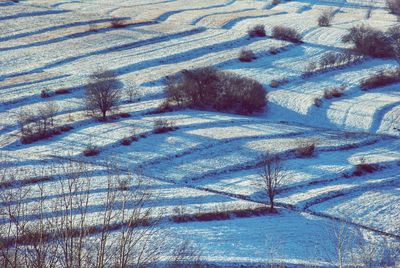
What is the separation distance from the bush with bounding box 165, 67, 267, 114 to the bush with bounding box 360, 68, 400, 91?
11915mm

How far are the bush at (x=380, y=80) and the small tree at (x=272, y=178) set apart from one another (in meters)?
23.4

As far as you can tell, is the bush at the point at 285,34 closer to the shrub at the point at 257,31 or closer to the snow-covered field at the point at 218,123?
the shrub at the point at 257,31

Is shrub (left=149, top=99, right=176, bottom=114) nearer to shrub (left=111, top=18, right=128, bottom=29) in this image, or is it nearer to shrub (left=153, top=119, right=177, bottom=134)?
shrub (left=153, top=119, right=177, bottom=134)

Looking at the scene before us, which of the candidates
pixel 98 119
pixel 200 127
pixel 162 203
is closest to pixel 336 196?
pixel 162 203

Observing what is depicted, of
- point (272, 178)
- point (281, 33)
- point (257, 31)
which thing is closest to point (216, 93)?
point (272, 178)

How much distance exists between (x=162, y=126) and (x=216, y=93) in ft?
33.3

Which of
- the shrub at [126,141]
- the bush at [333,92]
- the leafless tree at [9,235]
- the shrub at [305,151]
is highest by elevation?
the leafless tree at [9,235]

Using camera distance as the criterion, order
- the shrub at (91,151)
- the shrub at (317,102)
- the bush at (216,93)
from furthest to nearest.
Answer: the shrub at (317,102) → the bush at (216,93) → the shrub at (91,151)

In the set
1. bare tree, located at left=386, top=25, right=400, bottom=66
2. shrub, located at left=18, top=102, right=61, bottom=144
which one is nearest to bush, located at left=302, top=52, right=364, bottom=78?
bare tree, located at left=386, top=25, right=400, bottom=66

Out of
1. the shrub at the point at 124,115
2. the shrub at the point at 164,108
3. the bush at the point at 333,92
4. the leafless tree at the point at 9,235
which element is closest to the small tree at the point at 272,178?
the shrub at the point at 164,108

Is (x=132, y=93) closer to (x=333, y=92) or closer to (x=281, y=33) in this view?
(x=333, y=92)

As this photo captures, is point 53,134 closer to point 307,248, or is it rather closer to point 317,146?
point 317,146

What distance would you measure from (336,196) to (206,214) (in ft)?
29.0

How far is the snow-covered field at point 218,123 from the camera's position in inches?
1314
